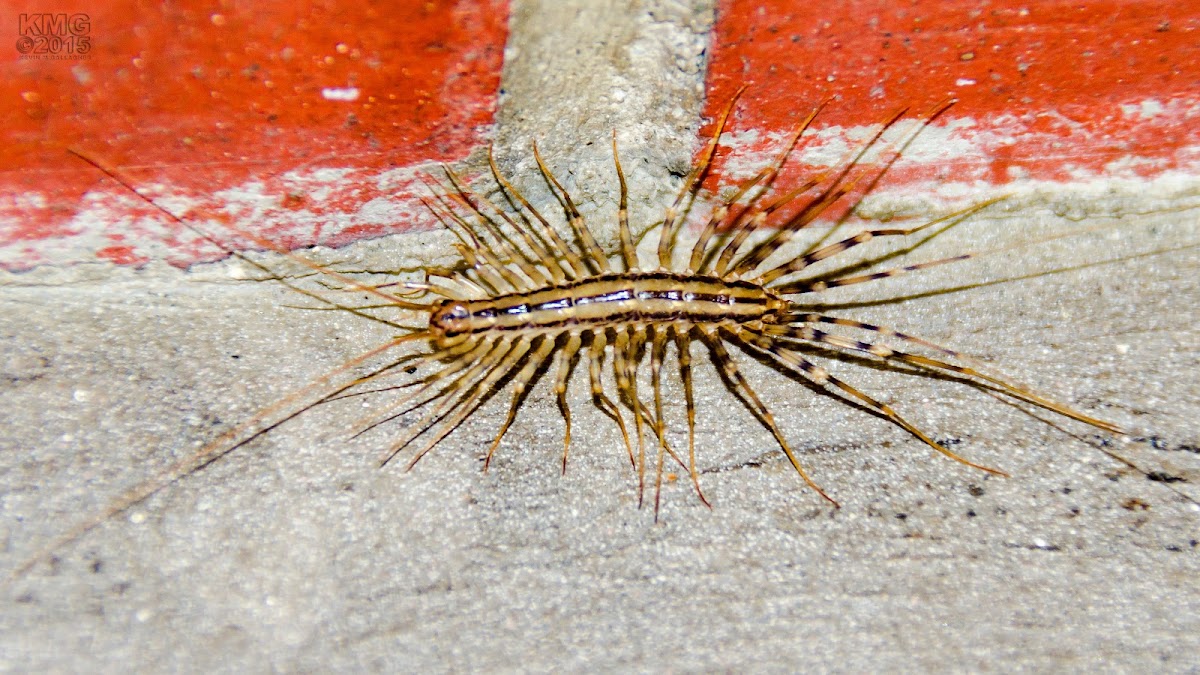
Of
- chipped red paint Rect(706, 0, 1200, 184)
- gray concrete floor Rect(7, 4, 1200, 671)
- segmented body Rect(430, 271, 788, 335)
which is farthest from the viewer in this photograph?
segmented body Rect(430, 271, 788, 335)

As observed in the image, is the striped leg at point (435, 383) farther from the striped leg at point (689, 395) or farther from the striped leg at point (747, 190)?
the striped leg at point (747, 190)

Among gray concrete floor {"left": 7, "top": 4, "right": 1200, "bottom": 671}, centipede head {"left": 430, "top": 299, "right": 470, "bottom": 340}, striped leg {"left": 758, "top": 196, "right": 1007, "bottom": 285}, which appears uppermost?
striped leg {"left": 758, "top": 196, "right": 1007, "bottom": 285}

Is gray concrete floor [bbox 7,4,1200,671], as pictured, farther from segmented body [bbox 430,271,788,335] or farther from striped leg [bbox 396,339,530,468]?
segmented body [bbox 430,271,788,335]

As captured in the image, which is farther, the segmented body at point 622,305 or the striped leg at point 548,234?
the segmented body at point 622,305

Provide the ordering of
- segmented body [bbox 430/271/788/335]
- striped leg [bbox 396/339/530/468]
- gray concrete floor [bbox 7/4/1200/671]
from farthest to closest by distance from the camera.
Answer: segmented body [bbox 430/271/788/335]
striped leg [bbox 396/339/530/468]
gray concrete floor [bbox 7/4/1200/671]

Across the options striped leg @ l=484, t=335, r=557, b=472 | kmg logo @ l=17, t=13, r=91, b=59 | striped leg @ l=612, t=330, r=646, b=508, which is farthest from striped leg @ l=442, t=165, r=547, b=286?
kmg logo @ l=17, t=13, r=91, b=59

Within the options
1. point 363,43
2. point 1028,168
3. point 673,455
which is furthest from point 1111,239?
point 363,43

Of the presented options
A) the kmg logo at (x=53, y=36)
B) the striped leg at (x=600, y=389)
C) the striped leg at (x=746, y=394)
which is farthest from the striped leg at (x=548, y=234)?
the kmg logo at (x=53, y=36)
